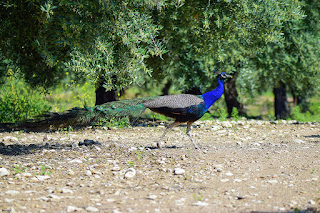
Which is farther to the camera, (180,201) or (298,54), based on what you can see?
(298,54)

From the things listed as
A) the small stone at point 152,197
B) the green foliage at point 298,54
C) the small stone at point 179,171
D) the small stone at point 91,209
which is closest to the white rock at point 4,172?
the small stone at point 91,209

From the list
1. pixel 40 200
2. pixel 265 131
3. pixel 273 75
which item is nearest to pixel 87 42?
pixel 40 200

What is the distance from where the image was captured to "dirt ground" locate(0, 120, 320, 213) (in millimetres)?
4867

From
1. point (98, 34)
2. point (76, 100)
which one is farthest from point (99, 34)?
point (76, 100)

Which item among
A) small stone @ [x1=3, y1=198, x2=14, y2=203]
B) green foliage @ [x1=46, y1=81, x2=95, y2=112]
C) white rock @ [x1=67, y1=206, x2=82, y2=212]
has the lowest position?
white rock @ [x1=67, y1=206, x2=82, y2=212]

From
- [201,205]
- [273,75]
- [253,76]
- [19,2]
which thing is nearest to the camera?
[201,205]

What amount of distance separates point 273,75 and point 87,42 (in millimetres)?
9570

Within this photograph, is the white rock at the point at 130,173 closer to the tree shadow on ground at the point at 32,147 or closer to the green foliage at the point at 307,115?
the tree shadow on ground at the point at 32,147

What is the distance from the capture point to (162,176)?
6059 mm

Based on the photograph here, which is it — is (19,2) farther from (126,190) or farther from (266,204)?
(266,204)

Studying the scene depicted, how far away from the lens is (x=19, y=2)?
7867 millimetres

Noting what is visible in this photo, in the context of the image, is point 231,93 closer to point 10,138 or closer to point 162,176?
point 10,138

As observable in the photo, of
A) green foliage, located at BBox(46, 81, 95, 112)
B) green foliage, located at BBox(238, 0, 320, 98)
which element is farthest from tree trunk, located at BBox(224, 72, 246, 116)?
green foliage, located at BBox(46, 81, 95, 112)

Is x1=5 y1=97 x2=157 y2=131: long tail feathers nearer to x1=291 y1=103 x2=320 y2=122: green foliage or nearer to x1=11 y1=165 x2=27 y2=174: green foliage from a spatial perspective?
x1=11 y1=165 x2=27 y2=174: green foliage
